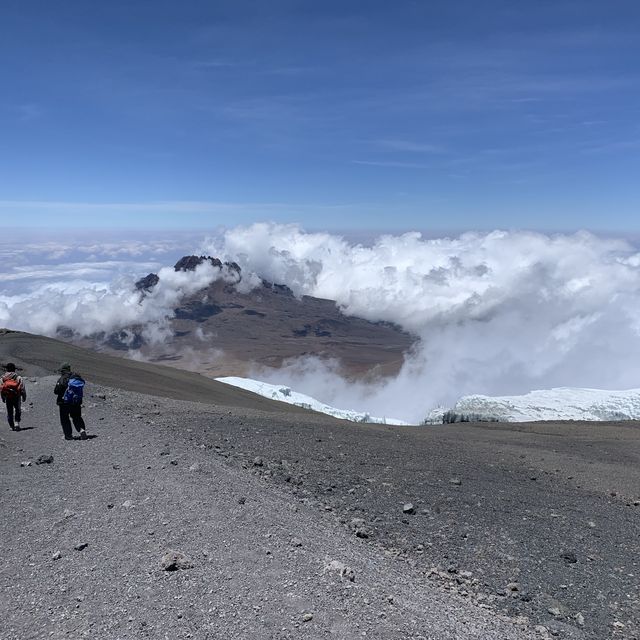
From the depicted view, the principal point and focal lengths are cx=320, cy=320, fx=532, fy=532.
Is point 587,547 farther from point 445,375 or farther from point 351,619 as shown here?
point 445,375

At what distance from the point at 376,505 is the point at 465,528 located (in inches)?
49.5

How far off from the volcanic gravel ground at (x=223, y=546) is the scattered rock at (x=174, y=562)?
2cm

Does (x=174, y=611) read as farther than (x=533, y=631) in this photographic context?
No

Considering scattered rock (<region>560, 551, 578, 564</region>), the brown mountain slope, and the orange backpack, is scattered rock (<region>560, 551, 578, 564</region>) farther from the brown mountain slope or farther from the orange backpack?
the brown mountain slope

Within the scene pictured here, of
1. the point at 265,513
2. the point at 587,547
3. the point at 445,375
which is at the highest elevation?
the point at 265,513

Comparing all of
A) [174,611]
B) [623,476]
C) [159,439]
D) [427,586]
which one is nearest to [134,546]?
[174,611]

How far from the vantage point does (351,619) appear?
4398 millimetres

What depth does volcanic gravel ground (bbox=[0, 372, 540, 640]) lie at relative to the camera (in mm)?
4395

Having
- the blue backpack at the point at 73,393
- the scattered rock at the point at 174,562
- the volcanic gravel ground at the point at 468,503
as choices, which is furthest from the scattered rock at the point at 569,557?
the blue backpack at the point at 73,393

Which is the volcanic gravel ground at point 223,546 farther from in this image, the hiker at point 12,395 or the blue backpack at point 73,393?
the hiker at point 12,395

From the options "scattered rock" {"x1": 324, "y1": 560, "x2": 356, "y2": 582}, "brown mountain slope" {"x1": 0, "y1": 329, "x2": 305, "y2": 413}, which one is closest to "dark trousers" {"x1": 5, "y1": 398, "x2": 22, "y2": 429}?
"brown mountain slope" {"x1": 0, "y1": 329, "x2": 305, "y2": 413}

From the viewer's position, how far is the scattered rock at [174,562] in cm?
507

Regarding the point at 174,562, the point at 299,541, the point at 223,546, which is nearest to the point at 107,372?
the point at 223,546

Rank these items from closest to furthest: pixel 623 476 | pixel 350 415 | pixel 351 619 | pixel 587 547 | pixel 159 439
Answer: pixel 351 619, pixel 587 547, pixel 159 439, pixel 623 476, pixel 350 415
